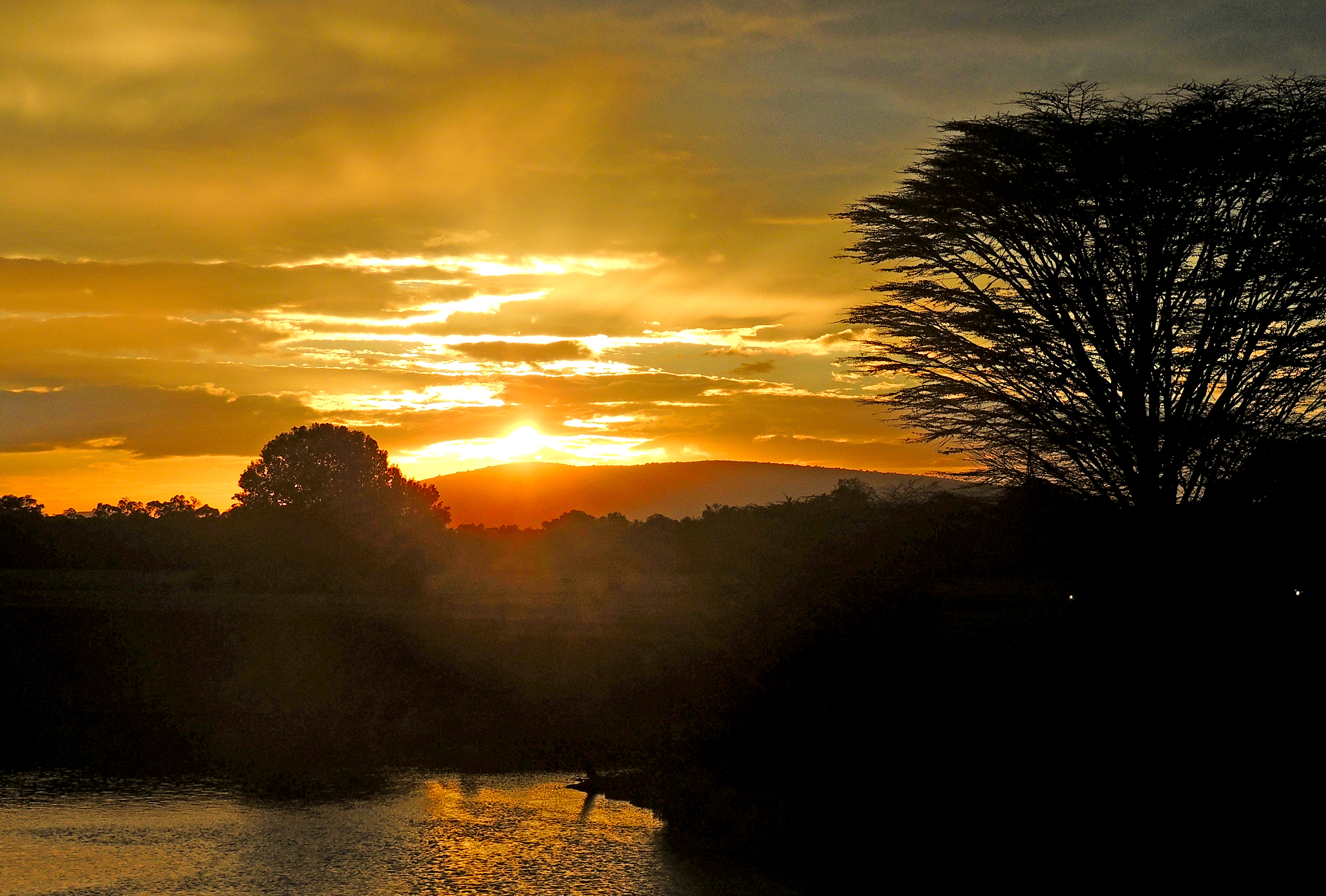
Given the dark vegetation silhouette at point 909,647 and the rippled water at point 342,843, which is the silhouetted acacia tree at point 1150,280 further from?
the rippled water at point 342,843

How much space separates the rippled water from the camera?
11391 mm

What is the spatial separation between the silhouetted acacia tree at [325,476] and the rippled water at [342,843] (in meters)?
29.0

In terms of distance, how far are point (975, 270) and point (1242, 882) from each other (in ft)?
41.6

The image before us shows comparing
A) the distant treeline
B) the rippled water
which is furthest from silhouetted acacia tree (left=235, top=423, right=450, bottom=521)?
the rippled water

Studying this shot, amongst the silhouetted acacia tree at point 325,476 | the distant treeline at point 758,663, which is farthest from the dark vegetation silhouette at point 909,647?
the silhouetted acacia tree at point 325,476

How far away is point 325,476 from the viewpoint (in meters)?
46.3

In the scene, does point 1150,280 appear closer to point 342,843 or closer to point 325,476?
point 342,843

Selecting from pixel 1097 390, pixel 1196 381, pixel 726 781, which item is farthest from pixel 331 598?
pixel 1196 381

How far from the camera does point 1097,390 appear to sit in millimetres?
18891

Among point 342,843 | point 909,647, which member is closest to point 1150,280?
point 909,647

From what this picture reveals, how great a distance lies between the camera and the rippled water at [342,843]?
448 inches

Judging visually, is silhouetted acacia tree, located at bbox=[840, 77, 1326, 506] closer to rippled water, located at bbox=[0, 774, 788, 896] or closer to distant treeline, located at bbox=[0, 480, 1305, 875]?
distant treeline, located at bbox=[0, 480, 1305, 875]

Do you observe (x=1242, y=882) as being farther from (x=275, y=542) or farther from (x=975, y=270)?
(x=275, y=542)

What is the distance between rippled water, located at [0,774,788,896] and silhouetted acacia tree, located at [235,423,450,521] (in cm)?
2896
